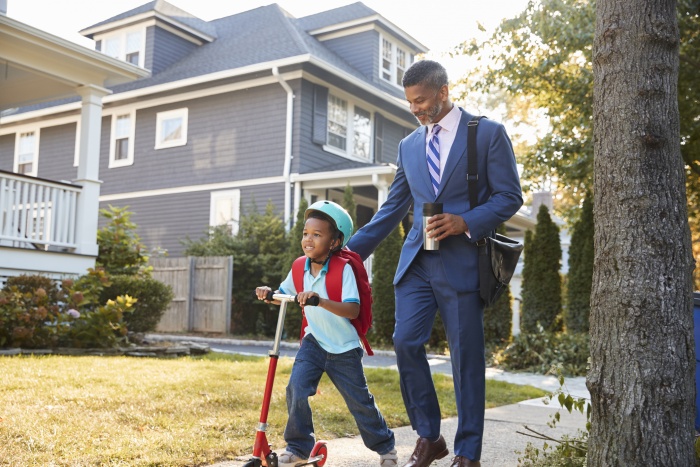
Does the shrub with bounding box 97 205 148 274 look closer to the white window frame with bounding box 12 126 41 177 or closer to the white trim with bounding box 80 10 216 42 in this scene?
the white trim with bounding box 80 10 216 42

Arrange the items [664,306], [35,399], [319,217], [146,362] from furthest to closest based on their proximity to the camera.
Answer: [146,362], [35,399], [319,217], [664,306]

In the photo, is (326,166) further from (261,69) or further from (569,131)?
(569,131)

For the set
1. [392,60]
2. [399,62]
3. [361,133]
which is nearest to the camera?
[361,133]

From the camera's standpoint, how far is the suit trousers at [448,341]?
12.2ft

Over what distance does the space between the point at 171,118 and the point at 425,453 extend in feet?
64.3

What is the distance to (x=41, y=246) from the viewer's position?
13.2 meters

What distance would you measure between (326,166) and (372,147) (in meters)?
2.58

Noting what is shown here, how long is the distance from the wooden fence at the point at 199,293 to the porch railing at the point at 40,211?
5111 mm

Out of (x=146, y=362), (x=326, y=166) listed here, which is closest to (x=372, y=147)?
(x=326, y=166)

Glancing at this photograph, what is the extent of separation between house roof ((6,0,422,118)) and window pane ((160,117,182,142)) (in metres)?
1.11

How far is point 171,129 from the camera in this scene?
2211 centimetres

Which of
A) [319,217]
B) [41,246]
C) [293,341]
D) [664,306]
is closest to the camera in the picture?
[664,306]

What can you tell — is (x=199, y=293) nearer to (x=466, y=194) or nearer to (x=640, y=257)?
(x=466, y=194)

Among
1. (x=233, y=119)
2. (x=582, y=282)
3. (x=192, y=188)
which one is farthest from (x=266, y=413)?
(x=192, y=188)
